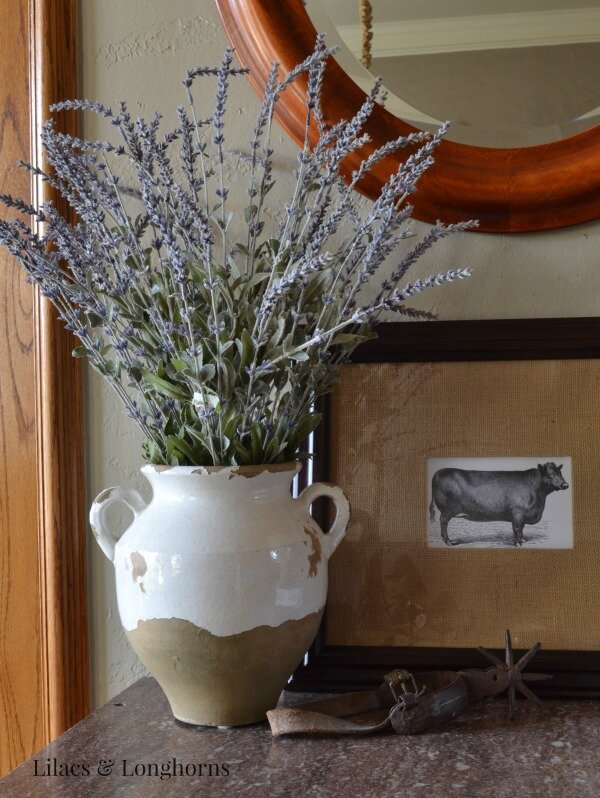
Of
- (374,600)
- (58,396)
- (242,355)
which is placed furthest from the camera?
(58,396)

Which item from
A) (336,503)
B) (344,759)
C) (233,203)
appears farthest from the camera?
(233,203)

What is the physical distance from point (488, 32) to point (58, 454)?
2.23ft

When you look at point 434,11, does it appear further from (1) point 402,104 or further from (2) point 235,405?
(2) point 235,405

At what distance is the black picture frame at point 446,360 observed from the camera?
804mm

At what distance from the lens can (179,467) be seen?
705mm

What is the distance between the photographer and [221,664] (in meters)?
0.69

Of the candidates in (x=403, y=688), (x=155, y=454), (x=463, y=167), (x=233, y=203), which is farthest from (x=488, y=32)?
(x=403, y=688)

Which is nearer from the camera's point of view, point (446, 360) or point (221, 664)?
point (221, 664)

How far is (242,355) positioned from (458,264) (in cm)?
33

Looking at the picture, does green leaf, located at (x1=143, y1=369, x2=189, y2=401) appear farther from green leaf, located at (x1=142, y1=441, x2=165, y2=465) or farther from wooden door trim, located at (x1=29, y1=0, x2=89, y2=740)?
wooden door trim, located at (x1=29, y1=0, x2=89, y2=740)

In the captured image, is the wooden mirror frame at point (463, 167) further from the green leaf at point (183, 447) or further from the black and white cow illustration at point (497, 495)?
the green leaf at point (183, 447)

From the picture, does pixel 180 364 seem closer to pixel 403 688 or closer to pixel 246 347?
pixel 246 347

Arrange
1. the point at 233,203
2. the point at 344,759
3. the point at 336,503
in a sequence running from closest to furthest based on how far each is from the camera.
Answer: the point at 344,759
the point at 336,503
the point at 233,203

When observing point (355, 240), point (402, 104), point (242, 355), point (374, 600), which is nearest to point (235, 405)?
point (242, 355)
